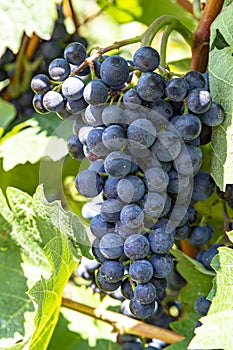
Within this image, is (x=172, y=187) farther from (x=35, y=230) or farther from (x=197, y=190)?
(x=35, y=230)

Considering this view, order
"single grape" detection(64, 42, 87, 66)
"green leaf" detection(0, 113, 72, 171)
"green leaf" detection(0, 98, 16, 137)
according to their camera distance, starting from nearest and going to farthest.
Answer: "single grape" detection(64, 42, 87, 66) → "green leaf" detection(0, 113, 72, 171) → "green leaf" detection(0, 98, 16, 137)

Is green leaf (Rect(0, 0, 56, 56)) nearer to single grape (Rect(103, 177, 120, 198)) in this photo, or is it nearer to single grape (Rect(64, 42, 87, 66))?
single grape (Rect(64, 42, 87, 66))

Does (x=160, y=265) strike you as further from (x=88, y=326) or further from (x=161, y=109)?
(x=88, y=326)

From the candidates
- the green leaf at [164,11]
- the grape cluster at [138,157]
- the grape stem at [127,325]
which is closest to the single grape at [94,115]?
the grape cluster at [138,157]

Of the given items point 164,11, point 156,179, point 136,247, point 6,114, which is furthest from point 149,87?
point 164,11

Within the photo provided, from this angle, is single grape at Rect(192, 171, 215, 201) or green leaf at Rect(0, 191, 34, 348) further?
green leaf at Rect(0, 191, 34, 348)

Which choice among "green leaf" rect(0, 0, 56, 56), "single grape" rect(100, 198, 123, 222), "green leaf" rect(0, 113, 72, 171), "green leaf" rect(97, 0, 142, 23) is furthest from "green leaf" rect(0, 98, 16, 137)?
"single grape" rect(100, 198, 123, 222)

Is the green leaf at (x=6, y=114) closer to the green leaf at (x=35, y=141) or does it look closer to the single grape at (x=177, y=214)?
the green leaf at (x=35, y=141)
